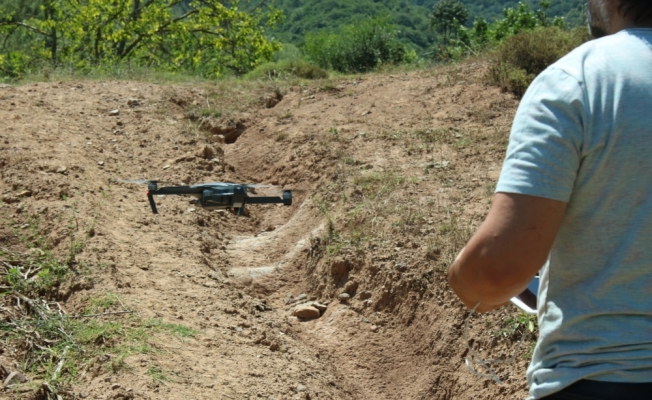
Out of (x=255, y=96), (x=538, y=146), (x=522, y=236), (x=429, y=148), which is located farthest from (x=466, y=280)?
(x=255, y=96)

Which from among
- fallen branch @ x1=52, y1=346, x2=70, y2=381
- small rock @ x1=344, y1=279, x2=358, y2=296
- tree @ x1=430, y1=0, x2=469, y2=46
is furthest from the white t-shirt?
tree @ x1=430, y1=0, x2=469, y2=46

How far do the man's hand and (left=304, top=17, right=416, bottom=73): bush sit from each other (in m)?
9.86

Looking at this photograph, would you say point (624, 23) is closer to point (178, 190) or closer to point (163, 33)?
point (178, 190)

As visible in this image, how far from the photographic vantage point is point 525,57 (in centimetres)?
755

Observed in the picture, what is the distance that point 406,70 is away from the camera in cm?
918

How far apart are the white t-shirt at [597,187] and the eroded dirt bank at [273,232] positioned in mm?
2160

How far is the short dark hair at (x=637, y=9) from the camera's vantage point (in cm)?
141

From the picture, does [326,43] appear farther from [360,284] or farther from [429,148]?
[360,284]

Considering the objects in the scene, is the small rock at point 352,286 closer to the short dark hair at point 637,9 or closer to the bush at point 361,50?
the short dark hair at point 637,9

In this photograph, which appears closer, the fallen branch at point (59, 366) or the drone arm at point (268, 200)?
the drone arm at point (268, 200)

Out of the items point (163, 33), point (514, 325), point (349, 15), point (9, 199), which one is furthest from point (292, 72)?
point (349, 15)

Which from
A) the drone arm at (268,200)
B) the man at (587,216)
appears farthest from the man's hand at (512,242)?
the drone arm at (268,200)

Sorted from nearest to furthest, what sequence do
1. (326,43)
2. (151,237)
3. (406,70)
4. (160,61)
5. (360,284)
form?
(360,284), (151,237), (406,70), (326,43), (160,61)

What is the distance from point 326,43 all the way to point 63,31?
773 centimetres
